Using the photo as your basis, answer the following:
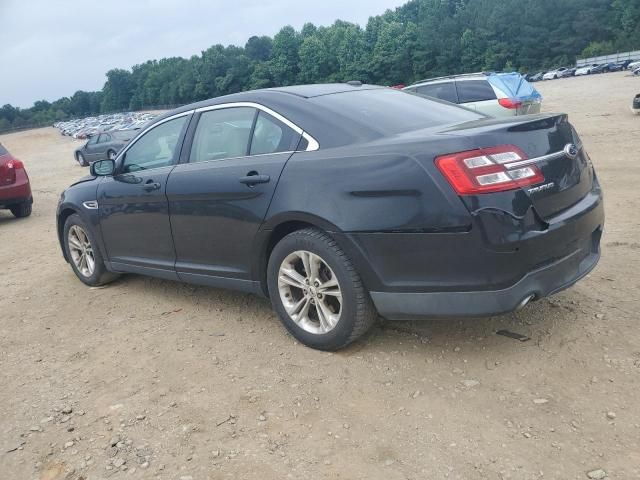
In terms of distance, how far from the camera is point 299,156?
3.64 metres

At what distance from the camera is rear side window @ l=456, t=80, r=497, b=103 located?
11.9 m

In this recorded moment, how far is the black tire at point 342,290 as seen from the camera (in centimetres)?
340

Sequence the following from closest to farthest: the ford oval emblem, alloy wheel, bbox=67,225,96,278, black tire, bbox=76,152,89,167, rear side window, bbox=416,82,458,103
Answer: the ford oval emblem
alloy wheel, bbox=67,225,96,278
rear side window, bbox=416,82,458,103
black tire, bbox=76,152,89,167

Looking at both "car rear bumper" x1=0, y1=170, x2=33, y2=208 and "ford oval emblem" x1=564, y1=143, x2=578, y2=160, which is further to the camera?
"car rear bumper" x1=0, y1=170, x2=33, y2=208

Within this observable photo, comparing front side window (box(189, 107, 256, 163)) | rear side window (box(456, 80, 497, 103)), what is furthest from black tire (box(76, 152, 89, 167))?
front side window (box(189, 107, 256, 163))

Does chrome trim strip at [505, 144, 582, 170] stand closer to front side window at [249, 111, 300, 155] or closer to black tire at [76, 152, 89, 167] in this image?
front side window at [249, 111, 300, 155]

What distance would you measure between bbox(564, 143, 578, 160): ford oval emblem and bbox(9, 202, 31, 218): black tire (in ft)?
32.6

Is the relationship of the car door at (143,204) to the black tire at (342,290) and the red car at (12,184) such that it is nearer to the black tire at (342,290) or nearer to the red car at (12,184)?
the black tire at (342,290)

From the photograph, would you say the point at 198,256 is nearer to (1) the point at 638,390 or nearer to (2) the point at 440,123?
(2) the point at 440,123

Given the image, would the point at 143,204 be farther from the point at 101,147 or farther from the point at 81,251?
the point at 101,147

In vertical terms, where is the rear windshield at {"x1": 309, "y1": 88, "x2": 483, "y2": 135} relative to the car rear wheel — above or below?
above

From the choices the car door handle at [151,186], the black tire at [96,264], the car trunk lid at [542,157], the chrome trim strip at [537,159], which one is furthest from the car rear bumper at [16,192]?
the chrome trim strip at [537,159]

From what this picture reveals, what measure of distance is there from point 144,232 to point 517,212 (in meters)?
2.94

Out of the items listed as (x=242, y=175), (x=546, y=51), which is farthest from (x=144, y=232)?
A: (x=546, y=51)
